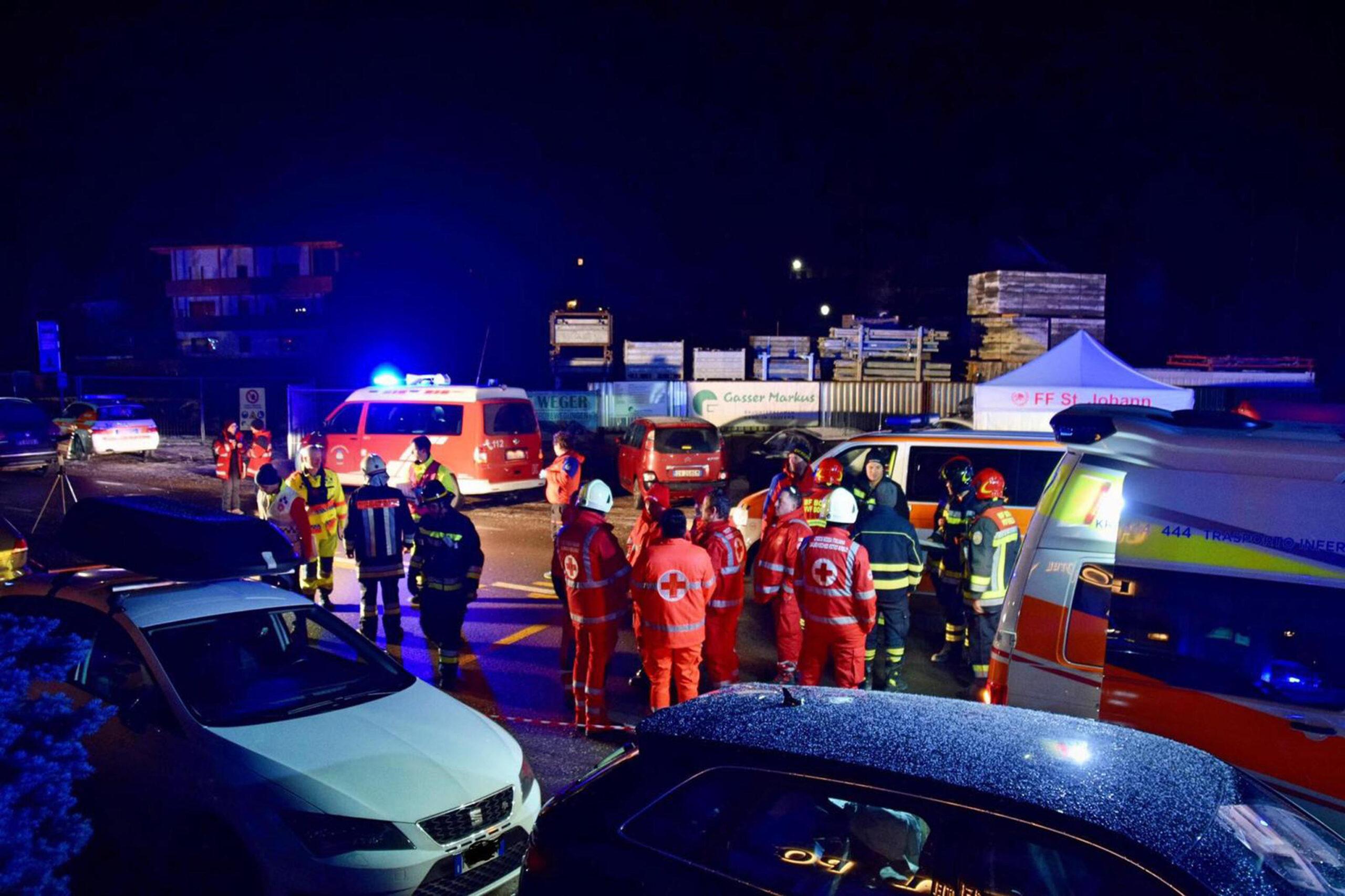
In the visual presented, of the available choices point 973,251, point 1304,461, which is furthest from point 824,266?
point 1304,461

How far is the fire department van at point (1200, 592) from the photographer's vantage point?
3.44 m

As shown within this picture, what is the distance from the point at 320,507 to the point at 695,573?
4.46m

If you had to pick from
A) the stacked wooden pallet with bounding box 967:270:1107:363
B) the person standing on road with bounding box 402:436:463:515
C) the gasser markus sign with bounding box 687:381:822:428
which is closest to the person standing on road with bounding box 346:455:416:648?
the person standing on road with bounding box 402:436:463:515

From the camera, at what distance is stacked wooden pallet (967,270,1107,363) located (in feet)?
61.4

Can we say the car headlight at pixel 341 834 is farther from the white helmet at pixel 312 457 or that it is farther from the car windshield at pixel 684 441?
the car windshield at pixel 684 441

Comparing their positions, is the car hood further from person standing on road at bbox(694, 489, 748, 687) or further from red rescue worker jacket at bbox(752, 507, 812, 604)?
red rescue worker jacket at bbox(752, 507, 812, 604)

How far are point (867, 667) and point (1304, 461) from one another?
4.32 m

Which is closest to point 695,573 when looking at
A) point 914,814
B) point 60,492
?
point 914,814

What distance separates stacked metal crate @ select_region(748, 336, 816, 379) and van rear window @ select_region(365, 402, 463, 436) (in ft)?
36.1

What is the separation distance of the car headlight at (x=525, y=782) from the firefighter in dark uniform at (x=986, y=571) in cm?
383

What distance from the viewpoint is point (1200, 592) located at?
366 cm

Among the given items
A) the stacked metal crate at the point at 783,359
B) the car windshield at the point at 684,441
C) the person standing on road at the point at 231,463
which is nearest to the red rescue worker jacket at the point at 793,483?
the car windshield at the point at 684,441

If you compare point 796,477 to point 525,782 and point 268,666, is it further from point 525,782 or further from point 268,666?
point 268,666

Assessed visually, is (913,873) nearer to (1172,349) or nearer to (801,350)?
(801,350)
